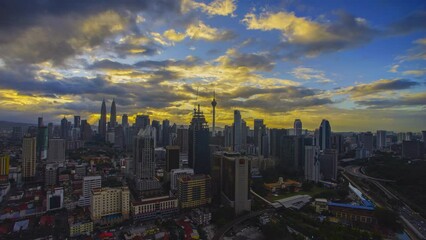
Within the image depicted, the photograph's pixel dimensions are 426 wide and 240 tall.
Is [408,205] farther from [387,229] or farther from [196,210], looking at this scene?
[196,210]

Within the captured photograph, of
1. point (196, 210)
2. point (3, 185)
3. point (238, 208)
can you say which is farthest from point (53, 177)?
point (238, 208)

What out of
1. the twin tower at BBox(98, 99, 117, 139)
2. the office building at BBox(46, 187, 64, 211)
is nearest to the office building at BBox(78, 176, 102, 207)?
the office building at BBox(46, 187, 64, 211)

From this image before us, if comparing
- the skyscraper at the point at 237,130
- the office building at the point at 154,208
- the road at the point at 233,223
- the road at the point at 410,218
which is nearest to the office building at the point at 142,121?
the skyscraper at the point at 237,130

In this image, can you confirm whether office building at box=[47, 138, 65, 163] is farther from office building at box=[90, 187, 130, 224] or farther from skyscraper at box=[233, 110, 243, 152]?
skyscraper at box=[233, 110, 243, 152]

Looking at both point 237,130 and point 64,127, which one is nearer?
point 237,130

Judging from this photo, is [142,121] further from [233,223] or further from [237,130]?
[233,223]

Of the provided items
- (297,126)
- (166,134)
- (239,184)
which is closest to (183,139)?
(166,134)

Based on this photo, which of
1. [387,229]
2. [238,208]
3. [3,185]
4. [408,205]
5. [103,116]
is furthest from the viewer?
[103,116]
